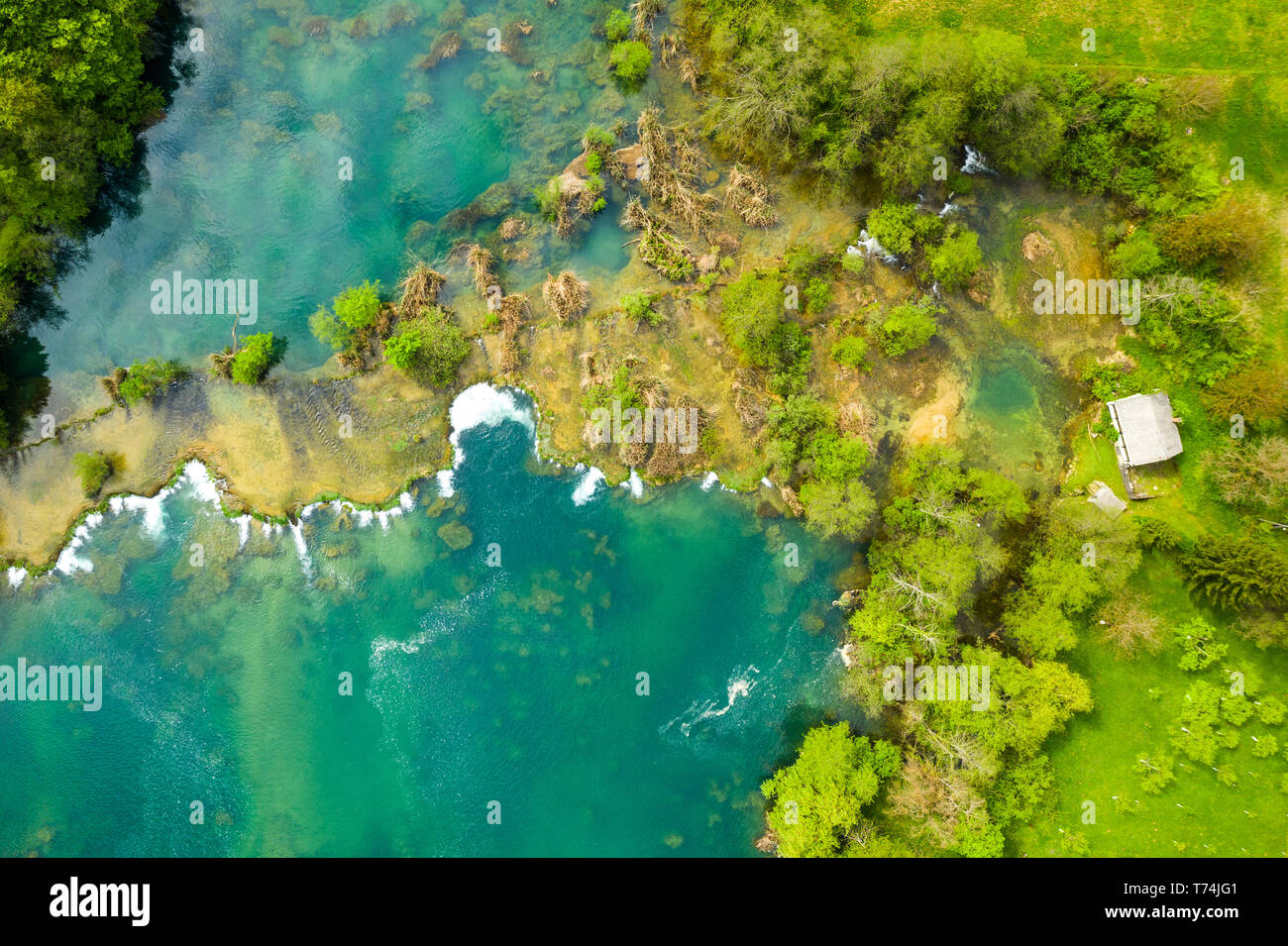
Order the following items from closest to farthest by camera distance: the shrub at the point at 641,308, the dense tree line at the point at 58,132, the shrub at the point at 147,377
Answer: the dense tree line at the point at 58,132 → the shrub at the point at 147,377 → the shrub at the point at 641,308

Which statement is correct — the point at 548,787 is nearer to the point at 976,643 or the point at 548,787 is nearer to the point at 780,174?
the point at 976,643

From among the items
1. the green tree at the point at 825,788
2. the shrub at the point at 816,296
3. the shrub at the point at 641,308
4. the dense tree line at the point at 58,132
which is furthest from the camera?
the shrub at the point at 641,308

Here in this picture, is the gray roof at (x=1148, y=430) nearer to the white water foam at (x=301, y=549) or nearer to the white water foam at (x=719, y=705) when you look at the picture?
the white water foam at (x=719, y=705)

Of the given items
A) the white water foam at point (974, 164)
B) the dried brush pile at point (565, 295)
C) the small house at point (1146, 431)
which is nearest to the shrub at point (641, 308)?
the dried brush pile at point (565, 295)

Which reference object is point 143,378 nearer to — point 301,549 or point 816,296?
point 301,549

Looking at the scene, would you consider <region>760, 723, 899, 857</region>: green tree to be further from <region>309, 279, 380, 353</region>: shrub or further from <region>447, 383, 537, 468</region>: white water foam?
<region>309, 279, 380, 353</region>: shrub

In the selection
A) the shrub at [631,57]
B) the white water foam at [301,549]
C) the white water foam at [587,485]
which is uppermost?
the shrub at [631,57]
